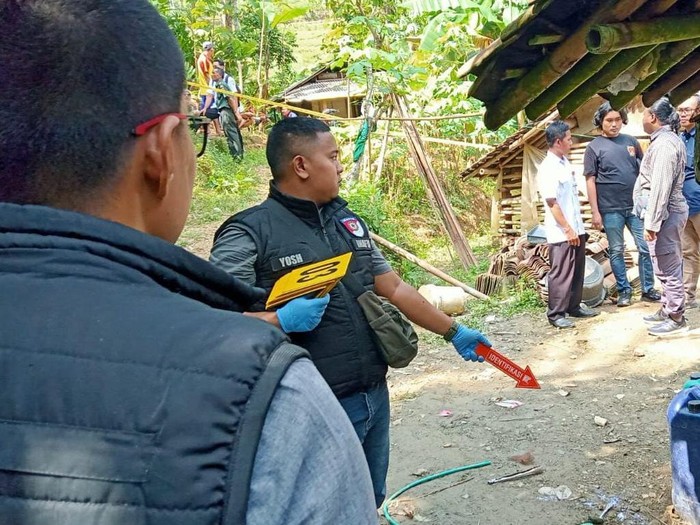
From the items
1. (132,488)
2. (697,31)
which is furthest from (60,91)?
(697,31)

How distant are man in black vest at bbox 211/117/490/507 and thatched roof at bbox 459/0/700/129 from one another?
755mm

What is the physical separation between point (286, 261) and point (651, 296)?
19.8 feet

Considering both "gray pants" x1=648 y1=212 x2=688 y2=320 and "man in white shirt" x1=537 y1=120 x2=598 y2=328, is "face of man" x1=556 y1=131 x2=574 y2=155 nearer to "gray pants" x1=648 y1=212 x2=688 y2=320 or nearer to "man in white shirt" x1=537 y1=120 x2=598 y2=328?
"man in white shirt" x1=537 y1=120 x2=598 y2=328

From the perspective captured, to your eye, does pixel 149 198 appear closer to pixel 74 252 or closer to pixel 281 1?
pixel 74 252

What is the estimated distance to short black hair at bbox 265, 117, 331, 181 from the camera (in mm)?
2721

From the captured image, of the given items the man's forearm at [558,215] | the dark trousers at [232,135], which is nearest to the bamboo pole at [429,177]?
the man's forearm at [558,215]

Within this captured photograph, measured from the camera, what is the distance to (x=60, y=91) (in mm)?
848

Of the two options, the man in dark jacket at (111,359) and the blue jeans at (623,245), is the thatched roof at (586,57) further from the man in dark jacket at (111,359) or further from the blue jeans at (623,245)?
the blue jeans at (623,245)

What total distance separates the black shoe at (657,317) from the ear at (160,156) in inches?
251

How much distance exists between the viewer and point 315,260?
262cm

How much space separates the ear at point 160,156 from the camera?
920mm

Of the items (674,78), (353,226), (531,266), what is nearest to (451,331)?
(353,226)

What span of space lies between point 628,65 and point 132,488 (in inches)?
105

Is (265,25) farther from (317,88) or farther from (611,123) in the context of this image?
(611,123)
